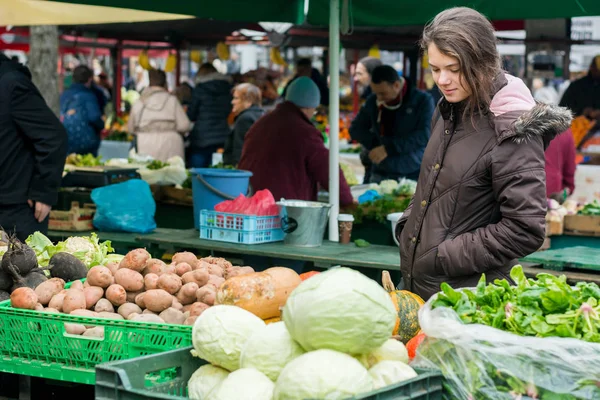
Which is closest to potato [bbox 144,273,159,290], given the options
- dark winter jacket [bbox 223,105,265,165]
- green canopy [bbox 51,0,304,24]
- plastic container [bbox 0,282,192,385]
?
plastic container [bbox 0,282,192,385]

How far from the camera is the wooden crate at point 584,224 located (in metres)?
7.51

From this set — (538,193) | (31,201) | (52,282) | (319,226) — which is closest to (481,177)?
(538,193)

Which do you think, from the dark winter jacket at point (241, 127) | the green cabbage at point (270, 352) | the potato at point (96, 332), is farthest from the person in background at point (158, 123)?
the green cabbage at point (270, 352)

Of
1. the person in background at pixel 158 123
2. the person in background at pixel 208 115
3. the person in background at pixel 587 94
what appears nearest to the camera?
the person in background at pixel 158 123

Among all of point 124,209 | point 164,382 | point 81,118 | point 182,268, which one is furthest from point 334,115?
point 81,118

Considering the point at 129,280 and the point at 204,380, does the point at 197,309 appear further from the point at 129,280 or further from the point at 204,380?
the point at 204,380

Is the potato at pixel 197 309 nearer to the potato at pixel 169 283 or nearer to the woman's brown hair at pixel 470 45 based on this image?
the potato at pixel 169 283

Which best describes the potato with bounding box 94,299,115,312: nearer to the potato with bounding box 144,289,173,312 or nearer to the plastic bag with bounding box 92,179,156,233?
the potato with bounding box 144,289,173,312

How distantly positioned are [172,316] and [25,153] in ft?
9.44

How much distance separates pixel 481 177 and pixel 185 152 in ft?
30.6

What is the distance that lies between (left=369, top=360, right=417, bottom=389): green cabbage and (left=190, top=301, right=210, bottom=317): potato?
0.98 meters

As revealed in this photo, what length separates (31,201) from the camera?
577 centimetres

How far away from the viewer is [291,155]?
267 inches

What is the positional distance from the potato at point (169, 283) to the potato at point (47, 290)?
0.41 m
